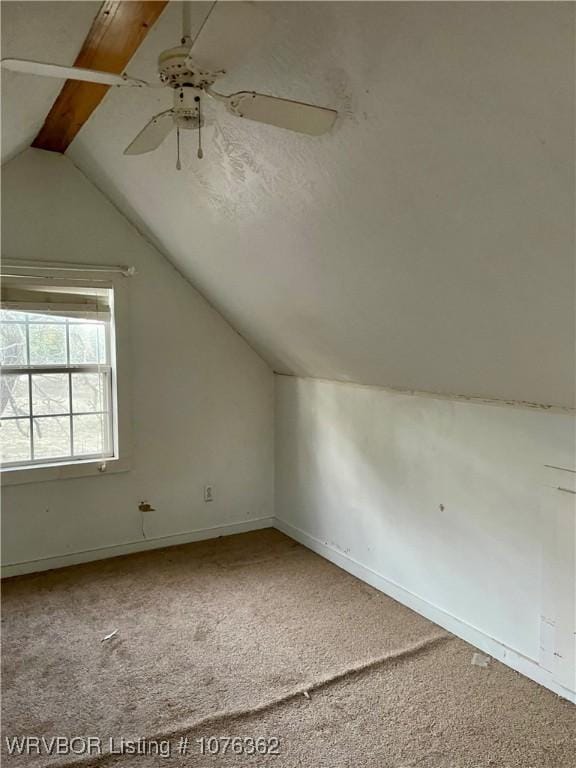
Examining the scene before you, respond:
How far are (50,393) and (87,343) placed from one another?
0.40m

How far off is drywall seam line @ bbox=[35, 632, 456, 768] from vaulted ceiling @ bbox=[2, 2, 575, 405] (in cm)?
125

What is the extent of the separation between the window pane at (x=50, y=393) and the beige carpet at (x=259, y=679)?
1.05 meters

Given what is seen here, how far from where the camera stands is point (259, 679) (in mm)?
2461

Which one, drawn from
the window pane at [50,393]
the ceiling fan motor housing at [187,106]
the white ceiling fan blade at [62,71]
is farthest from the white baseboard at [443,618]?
the white ceiling fan blade at [62,71]

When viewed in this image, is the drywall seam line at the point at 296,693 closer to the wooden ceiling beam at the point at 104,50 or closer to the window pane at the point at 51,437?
the window pane at the point at 51,437

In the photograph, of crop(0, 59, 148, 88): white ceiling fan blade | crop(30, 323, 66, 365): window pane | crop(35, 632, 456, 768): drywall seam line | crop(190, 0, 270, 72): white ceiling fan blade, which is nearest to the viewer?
crop(190, 0, 270, 72): white ceiling fan blade

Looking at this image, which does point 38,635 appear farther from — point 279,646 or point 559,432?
point 559,432

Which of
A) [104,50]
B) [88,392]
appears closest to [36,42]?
[104,50]

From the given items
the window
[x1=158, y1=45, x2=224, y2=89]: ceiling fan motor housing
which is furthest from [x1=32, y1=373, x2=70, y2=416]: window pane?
[x1=158, y1=45, x2=224, y2=89]: ceiling fan motor housing

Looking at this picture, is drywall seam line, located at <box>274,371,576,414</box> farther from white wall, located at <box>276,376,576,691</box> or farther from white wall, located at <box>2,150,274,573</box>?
white wall, located at <box>2,150,274,573</box>

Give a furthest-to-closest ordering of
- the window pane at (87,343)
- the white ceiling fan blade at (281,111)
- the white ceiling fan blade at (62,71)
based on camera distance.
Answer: the window pane at (87,343)
the white ceiling fan blade at (281,111)
the white ceiling fan blade at (62,71)

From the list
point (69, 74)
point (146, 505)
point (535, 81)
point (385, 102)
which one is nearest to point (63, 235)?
point (146, 505)

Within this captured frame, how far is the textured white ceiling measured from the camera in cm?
163

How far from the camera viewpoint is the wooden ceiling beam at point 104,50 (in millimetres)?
1803
